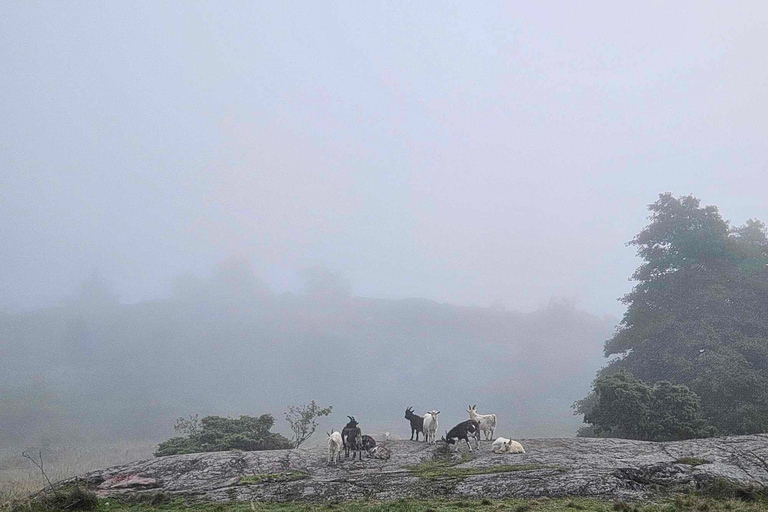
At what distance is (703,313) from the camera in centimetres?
3788

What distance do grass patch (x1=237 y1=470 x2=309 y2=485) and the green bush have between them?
9.24 m

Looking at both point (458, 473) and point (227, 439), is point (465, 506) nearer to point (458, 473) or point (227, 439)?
point (458, 473)

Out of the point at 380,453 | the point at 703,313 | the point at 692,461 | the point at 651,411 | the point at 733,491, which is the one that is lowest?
the point at 733,491

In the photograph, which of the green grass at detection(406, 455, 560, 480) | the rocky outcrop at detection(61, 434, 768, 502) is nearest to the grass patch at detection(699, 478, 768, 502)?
the rocky outcrop at detection(61, 434, 768, 502)

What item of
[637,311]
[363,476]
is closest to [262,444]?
[363,476]

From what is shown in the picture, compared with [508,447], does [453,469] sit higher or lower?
lower

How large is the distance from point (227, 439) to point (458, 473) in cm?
1590

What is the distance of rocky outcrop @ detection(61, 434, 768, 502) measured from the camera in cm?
1518

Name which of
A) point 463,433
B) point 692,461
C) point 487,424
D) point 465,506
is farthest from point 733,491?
point 487,424

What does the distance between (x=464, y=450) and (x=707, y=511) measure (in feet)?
33.0

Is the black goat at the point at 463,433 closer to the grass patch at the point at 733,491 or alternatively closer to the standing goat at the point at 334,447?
the standing goat at the point at 334,447

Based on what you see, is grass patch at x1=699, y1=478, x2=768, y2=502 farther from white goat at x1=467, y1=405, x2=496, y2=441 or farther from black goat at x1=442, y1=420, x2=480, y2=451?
white goat at x1=467, y1=405, x2=496, y2=441

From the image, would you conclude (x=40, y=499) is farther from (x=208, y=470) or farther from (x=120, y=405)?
(x=120, y=405)

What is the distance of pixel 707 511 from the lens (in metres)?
12.3
